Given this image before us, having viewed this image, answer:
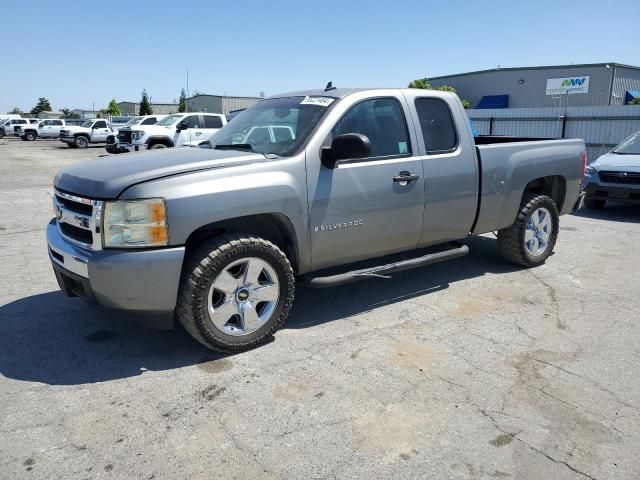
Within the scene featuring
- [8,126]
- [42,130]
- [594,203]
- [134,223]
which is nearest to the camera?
[134,223]

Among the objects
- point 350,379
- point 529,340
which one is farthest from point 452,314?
point 350,379

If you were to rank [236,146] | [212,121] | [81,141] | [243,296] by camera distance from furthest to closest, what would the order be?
[81,141] → [212,121] → [236,146] → [243,296]

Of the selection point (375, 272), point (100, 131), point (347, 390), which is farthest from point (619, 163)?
point (100, 131)

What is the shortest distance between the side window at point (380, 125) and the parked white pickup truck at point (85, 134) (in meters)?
32.3

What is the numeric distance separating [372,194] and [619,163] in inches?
298

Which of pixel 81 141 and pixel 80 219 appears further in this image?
pixel 81 141

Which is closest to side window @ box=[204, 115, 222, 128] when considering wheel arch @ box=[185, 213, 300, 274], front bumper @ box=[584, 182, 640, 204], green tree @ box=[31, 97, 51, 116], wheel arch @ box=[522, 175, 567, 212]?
front bumper @ box=[584, 182, 640, 204]

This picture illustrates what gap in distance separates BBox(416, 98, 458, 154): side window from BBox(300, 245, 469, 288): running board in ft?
3.18

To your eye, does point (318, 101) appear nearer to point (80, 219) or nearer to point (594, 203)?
point (80, 219)

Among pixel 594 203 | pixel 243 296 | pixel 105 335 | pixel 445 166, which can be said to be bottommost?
pixel 105 335

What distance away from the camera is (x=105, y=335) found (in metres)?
Result: 4.13

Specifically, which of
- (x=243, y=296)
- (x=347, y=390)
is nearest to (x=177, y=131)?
(x=243, y=296)

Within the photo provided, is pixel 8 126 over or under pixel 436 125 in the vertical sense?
under

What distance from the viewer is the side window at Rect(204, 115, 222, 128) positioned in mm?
20847
